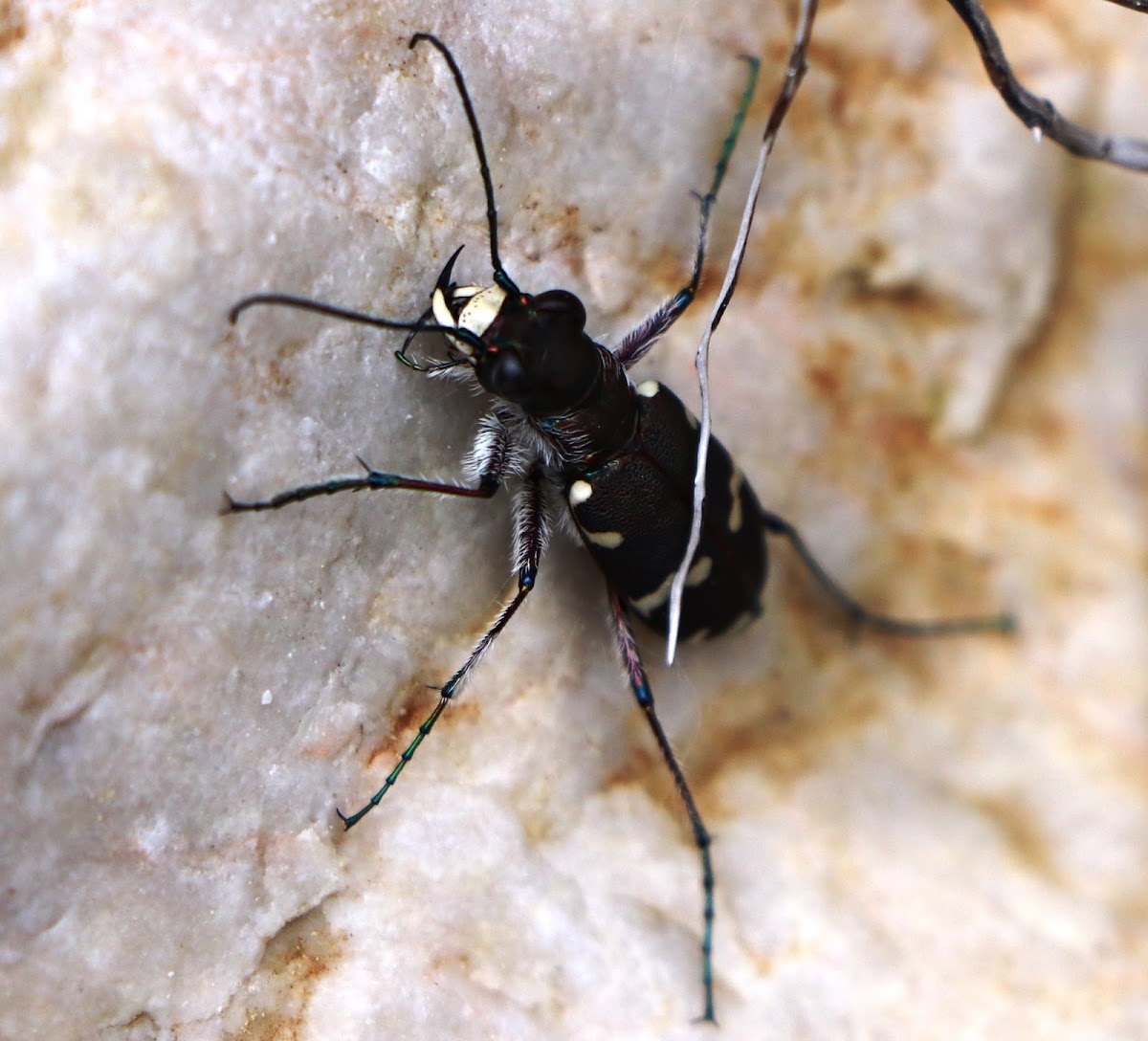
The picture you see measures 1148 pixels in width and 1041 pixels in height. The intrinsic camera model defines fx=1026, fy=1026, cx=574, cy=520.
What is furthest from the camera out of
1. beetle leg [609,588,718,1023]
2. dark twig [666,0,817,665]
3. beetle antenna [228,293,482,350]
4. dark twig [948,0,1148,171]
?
beetle leg [609,588,718,1023]

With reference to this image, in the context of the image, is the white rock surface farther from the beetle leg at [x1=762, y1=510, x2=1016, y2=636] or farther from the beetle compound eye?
the beetle compound eye

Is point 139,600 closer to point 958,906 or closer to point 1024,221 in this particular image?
point 958,906

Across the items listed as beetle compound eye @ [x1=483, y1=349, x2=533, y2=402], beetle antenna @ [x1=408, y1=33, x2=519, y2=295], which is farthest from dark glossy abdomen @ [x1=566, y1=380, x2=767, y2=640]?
beetle antenna @ [x1=408, y1=33, x2=519, y2=295]

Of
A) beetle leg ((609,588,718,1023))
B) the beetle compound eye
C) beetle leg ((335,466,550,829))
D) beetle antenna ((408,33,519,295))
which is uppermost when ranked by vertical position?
beetle antenna ((408,33,519,295))

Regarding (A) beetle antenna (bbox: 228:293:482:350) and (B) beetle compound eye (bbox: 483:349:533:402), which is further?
(B) beetle compound eye (bbox: 483:349:533:402)

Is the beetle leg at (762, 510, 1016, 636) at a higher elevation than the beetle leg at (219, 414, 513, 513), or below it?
below

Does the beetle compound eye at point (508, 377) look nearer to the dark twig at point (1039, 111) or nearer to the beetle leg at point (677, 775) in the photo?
the beetle leg at point (677, 775)

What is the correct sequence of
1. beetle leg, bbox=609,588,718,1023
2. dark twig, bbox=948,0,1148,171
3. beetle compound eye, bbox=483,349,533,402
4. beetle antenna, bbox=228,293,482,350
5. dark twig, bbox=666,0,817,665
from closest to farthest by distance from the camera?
dark twig, bbox=666,0,817,665 < beetle antenna, bbox=228,293,482,350 < dark twig, bbox=948,0,1148,171 < beetle compound eye, bbox=483,349,533,402 < beetle leg, bbox=609,588,718,1023

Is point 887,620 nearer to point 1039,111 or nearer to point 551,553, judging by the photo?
point 551,553
